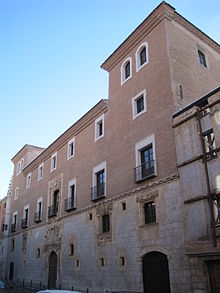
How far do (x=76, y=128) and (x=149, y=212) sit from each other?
1068 cm

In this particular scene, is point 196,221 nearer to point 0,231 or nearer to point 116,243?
point 116,243

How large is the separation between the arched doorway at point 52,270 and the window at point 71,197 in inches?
154

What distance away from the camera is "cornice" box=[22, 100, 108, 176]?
Result: 19737 millimetres

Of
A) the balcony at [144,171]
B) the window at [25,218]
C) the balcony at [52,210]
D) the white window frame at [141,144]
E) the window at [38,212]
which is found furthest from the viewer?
the window at [25,218]

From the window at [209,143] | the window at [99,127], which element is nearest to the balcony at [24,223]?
the window at [99,127]

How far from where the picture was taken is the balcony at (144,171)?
1391 centimetres

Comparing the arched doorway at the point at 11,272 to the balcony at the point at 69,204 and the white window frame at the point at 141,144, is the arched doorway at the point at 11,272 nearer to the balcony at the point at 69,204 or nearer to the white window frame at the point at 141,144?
the balcony at the point at 69,204

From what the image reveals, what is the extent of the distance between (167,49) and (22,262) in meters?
22.5

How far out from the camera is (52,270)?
2170 centimetres

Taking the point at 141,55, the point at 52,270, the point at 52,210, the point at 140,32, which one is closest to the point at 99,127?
the point at 141,55

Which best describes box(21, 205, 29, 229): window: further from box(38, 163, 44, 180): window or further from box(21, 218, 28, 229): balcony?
box(38, 163, 44, 180): window

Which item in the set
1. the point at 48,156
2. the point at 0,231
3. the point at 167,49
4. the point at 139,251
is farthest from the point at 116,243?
the point at 0,231

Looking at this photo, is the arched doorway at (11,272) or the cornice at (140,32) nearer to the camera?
the cornice at (140,32)

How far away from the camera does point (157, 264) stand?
495 inches
